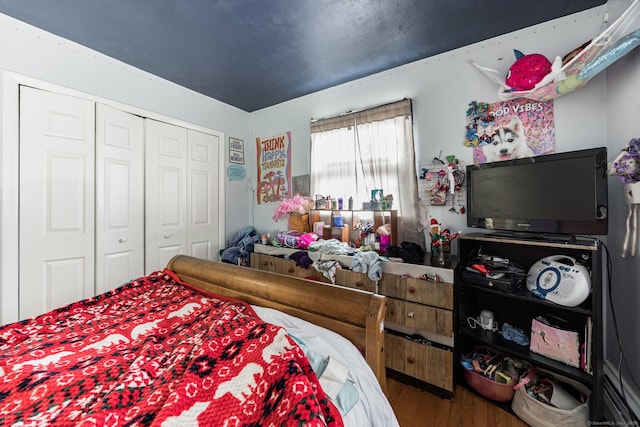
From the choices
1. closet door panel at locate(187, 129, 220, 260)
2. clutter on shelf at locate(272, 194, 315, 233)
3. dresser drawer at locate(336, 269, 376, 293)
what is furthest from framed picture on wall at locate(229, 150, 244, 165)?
dresser drawer at locate(336, 269, 376, 293)

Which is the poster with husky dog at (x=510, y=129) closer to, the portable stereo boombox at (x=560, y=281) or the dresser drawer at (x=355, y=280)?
the portable stereo boombox at (x=560, y=281)

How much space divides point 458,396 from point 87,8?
350 cm

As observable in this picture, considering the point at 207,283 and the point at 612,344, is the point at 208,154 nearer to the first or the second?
the point at 207,283

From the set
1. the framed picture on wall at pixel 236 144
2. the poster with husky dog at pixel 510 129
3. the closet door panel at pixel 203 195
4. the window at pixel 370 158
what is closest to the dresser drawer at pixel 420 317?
the window at pixel 370 158

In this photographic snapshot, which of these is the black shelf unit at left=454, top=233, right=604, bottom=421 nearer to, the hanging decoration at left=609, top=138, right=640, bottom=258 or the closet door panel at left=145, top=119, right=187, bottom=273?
the hanging decoration at left=609, top=138, right=640, bottom=258

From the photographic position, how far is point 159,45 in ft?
6.76

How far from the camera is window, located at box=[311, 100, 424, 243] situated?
7.41 feet

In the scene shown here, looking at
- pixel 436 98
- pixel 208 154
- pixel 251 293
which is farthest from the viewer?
pixel 208 154

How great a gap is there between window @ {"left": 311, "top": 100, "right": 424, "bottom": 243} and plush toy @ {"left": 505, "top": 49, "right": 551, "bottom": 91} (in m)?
0.73

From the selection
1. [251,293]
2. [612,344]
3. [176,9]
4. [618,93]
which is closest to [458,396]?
[612,344]

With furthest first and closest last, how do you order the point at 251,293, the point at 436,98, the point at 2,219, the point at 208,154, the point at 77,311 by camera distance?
the point at 208,154, the point at 436,98, the point at 2,219, the point at 251,293, the point at 77,311

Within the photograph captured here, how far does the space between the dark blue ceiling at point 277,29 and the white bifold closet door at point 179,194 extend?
656mm

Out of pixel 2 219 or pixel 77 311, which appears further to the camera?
pixel 2 219

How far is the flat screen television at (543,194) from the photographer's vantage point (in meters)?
1.39
